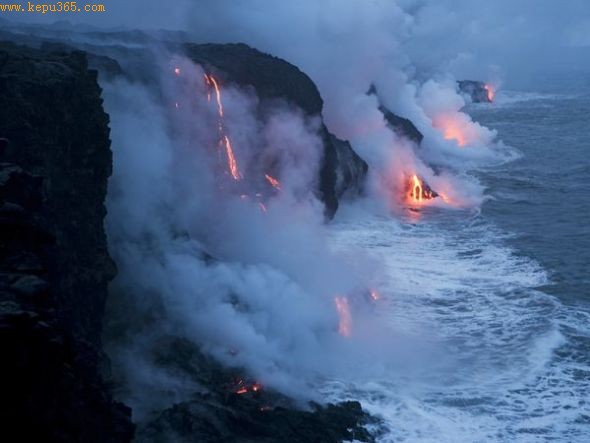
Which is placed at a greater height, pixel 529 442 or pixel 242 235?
pixel 242 235

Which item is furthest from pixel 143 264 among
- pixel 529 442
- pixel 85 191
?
pixel 529 442

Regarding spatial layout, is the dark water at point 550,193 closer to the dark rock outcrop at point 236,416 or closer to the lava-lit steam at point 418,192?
the lava-lit steam at point 418,192

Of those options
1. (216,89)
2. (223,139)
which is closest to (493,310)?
(223,139)

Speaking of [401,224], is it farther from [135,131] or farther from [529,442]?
[529,442]

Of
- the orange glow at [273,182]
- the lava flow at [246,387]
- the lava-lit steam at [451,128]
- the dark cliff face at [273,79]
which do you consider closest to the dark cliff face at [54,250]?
the lava flow at [246,387]

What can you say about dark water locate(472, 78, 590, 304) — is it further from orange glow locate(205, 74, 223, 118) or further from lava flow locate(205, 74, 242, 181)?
orange glow locate(205, 74, 223, 118)

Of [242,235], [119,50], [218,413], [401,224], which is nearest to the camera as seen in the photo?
[218,413]

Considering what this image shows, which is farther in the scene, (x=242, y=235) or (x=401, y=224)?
(x=401, y=224)

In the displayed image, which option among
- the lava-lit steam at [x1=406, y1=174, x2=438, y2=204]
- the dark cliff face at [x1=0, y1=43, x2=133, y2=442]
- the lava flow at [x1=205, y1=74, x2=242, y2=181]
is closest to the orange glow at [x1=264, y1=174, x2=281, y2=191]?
the lava flow at [x1=205, y1=74, x2=242, y2=181]
